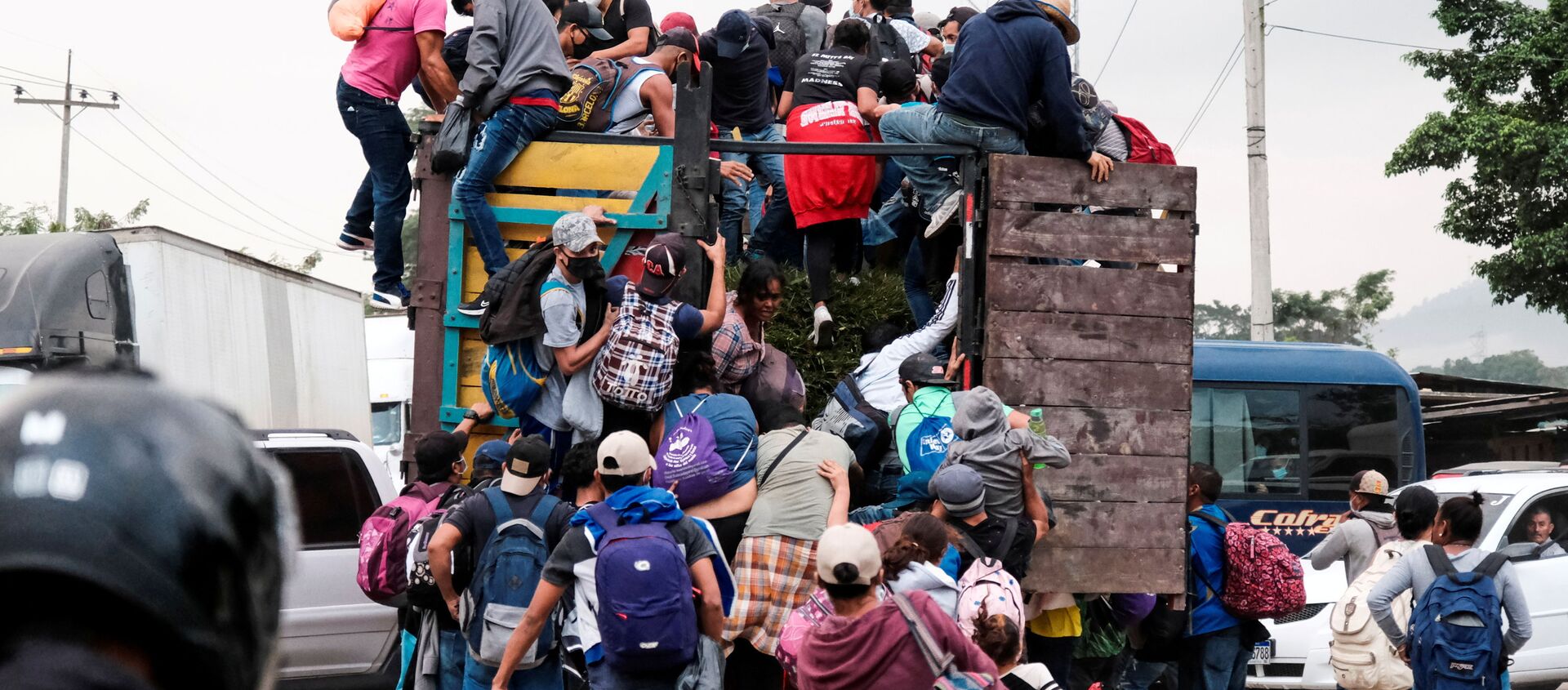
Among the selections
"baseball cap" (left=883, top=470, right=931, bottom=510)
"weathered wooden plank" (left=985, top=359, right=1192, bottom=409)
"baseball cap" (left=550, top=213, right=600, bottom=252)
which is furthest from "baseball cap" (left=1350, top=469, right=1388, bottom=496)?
"baseball cap" (left=550, top=213, right=600, bottom=252)

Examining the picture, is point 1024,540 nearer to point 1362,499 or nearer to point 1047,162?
point 1047,162

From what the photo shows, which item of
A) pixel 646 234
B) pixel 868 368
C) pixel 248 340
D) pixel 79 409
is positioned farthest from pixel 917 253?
pixel 248 340

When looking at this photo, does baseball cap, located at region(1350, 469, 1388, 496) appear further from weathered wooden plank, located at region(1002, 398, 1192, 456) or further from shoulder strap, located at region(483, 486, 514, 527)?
shoulder strap, located at region(483, 486, 514, 527)

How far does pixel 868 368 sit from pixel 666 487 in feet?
5.37

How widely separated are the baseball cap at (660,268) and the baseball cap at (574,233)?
28cm

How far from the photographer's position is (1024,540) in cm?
631

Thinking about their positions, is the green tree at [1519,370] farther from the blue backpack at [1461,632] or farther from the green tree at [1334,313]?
the blue backpack at [1461,632]

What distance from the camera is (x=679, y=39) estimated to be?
28.3ft

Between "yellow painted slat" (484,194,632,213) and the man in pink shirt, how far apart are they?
2.71 ft

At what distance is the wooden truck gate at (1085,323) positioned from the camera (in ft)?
22.2

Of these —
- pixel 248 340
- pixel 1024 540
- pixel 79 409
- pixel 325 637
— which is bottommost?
pixel 325 637

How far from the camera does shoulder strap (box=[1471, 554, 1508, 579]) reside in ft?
20.9

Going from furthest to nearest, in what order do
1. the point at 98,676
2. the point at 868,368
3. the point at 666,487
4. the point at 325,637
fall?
the point at 325,637 → the point at 868,368 → the point at 666,487 → the point at 98,676

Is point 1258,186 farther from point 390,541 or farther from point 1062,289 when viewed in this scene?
point 390,541
